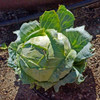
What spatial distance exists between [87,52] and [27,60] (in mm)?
674

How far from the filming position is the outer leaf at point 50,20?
6.84ft

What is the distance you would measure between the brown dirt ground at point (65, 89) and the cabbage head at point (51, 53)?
1.09 ft

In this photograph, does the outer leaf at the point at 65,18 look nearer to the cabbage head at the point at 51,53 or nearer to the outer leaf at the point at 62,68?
the cabbage head at the point at 51,53

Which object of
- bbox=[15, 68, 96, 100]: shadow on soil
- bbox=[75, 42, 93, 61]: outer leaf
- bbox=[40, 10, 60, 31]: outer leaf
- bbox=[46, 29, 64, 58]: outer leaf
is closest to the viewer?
bbox=[46, 29, 64, 58]: outer leaf

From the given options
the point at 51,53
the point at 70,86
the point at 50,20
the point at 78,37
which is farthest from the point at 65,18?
the point at 70,86

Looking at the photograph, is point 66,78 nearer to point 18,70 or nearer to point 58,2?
point 18,70

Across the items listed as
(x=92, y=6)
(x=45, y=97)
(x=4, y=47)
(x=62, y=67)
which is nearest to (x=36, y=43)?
(x=62, y=67)

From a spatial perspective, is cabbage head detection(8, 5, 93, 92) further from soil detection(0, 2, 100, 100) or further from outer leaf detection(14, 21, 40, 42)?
soil detection(0, 2, 100, 100)

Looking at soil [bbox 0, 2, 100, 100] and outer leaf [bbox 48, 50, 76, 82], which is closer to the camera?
outer leaf [bbox 48, 50, 76, 82]

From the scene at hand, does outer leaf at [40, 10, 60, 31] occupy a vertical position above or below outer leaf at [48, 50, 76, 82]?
above

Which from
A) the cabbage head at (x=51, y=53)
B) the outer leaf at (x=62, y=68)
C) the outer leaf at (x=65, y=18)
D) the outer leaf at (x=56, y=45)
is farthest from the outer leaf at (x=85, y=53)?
the outer leaf at (x=65, y=18)

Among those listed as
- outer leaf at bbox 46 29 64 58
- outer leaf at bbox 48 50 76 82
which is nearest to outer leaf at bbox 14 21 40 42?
outer leaf at bbox 46 29 64 58

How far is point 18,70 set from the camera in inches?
81.7

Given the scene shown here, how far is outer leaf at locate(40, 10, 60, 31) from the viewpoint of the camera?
6.84ft
